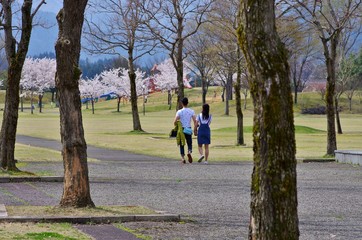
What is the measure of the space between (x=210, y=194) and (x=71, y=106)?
4.16 metres

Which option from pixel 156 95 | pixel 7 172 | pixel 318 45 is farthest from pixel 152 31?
pixel 156 95

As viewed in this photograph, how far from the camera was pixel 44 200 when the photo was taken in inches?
556

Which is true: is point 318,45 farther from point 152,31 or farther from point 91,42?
point 152,31

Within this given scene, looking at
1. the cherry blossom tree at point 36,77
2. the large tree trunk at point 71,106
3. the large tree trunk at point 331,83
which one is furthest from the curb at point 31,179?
the cherry blossom tree at point 36,77

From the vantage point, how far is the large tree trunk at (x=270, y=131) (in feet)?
21.1

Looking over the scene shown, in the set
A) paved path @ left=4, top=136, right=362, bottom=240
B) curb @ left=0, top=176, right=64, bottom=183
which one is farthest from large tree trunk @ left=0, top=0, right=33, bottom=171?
paved path @ left=4, top=136, right=362, bottom=240

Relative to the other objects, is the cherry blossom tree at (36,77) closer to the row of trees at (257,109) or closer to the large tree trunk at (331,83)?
the large tree trunk at (331,83)

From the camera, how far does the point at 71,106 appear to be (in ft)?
40.9

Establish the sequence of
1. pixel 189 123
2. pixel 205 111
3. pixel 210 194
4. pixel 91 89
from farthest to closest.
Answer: pixel 91 89 → pixel 189 123 → pixel 205 111 → pixel 210 194

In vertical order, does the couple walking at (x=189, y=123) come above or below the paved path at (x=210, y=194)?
above

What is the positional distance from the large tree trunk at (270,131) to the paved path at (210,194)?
3.67m

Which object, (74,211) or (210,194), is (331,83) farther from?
(74,211)

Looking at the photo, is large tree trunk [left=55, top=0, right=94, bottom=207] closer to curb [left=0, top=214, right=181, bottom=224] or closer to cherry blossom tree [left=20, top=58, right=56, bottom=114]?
curb [left=0, top=214, right=181, bottom=224]

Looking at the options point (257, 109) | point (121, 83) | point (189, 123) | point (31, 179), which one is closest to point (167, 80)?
point (121, 83)
